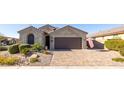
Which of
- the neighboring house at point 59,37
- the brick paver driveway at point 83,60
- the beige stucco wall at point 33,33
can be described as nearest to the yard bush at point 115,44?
the brick paver driveway at point 83,60

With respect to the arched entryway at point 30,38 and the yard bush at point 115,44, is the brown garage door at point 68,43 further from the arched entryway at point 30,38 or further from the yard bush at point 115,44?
the yard bush at point 115,44

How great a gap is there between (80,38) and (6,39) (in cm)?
1918

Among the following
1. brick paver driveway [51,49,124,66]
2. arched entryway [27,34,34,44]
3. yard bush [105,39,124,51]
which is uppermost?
arched entryway [27,34,34,44]

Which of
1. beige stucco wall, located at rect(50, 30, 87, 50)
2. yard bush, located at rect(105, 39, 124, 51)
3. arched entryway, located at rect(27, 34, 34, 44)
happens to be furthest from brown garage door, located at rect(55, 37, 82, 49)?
yard bush, located at rect(105, 39, 124, 51)

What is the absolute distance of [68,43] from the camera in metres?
25.4

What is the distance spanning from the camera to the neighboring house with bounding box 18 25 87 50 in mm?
24391

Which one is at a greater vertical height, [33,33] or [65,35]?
[33,33]

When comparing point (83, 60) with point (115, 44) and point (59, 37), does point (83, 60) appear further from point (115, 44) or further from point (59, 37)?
point (59, 37)

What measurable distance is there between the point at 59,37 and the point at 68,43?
5.80 feet

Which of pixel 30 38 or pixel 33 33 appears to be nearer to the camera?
pixel 33 33

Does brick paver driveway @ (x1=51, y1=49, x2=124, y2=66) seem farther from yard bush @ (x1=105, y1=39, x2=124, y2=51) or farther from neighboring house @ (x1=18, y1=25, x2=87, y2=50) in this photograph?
neighboring house @ (x1=18, y1=25, x2=87, y2=50)

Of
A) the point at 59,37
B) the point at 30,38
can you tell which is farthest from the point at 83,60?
the point at 30,38

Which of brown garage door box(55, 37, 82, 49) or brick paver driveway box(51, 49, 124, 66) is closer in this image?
brick paver driveway box(51, 49, 124, 66)
